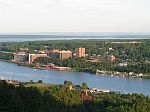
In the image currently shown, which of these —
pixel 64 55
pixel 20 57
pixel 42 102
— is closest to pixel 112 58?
pixel 64 55

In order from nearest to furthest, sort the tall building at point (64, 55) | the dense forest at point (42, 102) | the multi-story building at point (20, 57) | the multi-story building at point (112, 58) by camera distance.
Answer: the dense forest at point (42, 102)
the multi-story building at point (112, 58)
the multi-story building at point (20, 57)
the tall building at point (64, 55)

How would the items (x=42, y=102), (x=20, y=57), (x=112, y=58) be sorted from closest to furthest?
(x=42, y=102) < (x=112, y=58) < (x=20, y=57)

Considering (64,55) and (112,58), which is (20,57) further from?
(112,58)

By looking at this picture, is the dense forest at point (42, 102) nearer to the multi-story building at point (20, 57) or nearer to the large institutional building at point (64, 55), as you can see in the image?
the large institutional building at point (64, 55)

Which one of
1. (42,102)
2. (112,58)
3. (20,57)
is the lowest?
(20,57)

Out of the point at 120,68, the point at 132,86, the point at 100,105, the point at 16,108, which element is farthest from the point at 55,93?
the point at 120,68

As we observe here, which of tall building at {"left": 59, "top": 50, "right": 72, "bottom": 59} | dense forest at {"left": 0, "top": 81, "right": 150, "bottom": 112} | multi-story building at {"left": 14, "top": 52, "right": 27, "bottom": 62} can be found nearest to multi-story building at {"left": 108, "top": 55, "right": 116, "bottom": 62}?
tall building at {"left": 59, "top": 50, "right": 72, "bottom": 59}

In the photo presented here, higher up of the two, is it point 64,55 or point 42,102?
point 42,102

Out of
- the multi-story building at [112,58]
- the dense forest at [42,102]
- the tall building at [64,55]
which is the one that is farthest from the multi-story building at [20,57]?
the dense forest at [42,102]

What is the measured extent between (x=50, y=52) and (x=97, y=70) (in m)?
9.33

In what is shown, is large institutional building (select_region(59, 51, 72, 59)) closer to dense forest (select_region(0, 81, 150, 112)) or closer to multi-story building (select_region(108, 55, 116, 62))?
multi-story building (select_region(108, 55, 116, 62))

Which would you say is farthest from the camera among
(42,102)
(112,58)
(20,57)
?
(20,57)

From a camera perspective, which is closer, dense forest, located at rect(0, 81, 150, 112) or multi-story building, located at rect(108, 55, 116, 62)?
dense forest, located at rect(0, 81, 150, 112)

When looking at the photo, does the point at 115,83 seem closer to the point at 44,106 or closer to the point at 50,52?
the point at 44,106
